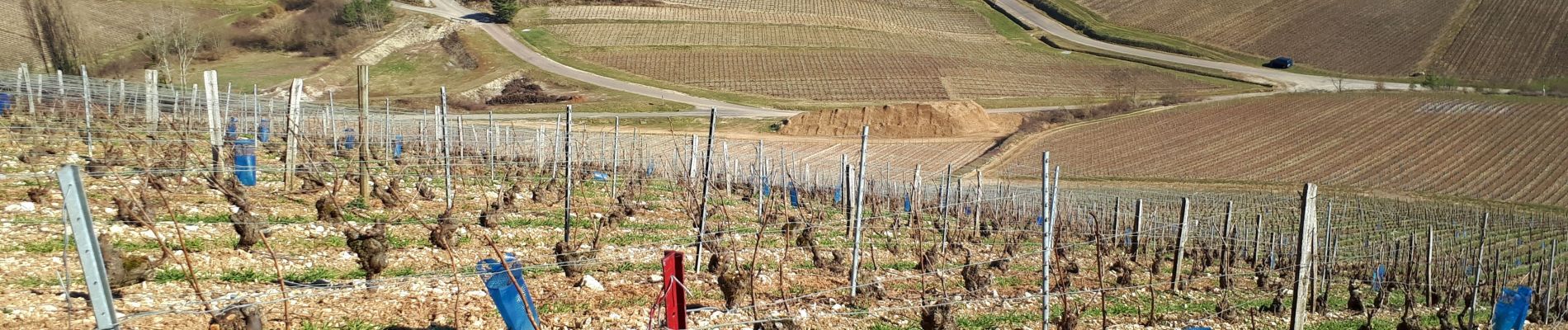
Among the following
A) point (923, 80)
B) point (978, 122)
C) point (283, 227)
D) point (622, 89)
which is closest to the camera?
point (283, 227)

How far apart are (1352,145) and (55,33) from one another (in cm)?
6065

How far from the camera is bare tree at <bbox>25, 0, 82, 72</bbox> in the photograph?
5138cm

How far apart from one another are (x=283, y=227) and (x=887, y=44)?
215ft

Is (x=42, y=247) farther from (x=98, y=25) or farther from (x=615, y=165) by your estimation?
(x=98, y=25)

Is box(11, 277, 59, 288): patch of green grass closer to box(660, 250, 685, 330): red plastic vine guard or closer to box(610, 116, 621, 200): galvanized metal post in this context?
box(660, 250, 685, 330): red plastic vine guard

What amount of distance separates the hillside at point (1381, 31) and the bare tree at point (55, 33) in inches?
2664

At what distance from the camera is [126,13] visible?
2391 inches

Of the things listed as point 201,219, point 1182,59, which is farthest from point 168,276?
point 1182,59

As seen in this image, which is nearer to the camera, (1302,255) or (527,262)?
(1302,255)

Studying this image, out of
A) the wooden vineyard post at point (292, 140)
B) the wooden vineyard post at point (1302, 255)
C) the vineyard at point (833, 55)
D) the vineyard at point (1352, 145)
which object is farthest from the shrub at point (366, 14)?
the wooden vineyard post at point (1302, 255)

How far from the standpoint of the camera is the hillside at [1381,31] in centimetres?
6219

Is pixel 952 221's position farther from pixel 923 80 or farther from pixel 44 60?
pixel 44 60

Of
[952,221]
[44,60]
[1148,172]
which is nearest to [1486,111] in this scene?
[1148,172]

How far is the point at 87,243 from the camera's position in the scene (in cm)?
372
